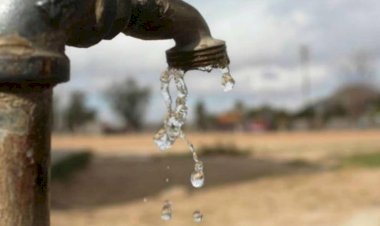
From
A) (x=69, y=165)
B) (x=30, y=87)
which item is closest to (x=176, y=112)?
(x=30, y=87)

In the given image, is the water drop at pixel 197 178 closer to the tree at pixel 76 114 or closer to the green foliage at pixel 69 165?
the green foliage at pixel 69 165

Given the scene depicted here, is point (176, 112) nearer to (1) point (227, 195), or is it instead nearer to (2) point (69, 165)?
(1) point (227, 195)

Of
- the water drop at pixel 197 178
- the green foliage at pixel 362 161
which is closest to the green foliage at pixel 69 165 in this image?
the green foliage at pixel 362 161

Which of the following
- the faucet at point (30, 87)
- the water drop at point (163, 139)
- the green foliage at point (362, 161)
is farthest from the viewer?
the green foliage at point (362, 161)

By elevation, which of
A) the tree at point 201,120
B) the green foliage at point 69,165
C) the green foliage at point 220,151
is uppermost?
the green foliage at point 69,165

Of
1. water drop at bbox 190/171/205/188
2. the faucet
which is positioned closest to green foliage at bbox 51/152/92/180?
water drop at bbox 190/171/205/188

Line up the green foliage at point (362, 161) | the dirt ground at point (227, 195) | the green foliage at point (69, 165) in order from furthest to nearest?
the green foliage at point (362, 161) < the green foliage at point (69, 165) < the dirt ground at point (227, 195)
